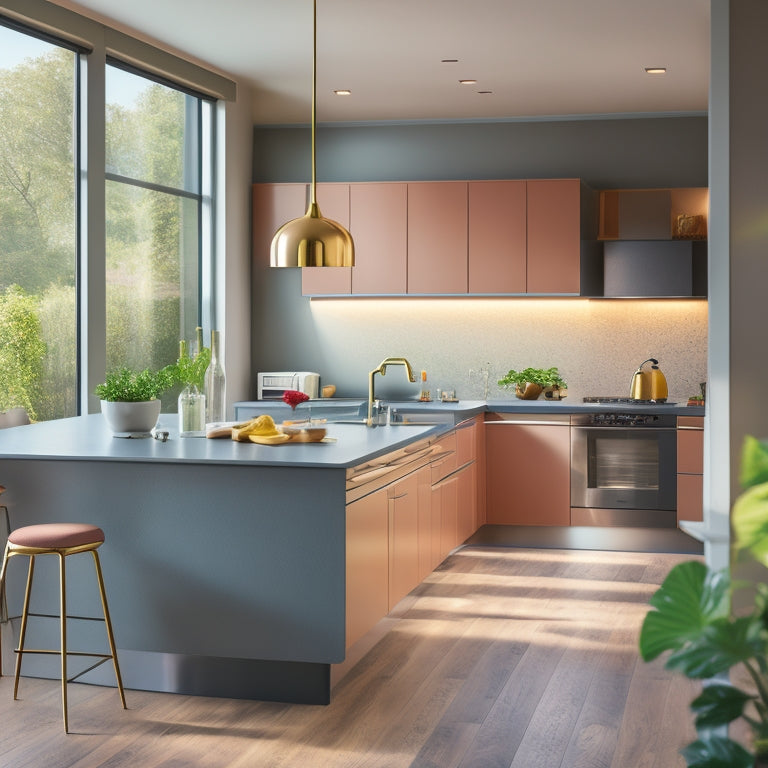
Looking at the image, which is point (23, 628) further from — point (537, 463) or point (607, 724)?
point (537, 463)

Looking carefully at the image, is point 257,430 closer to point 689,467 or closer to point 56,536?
point 56,536

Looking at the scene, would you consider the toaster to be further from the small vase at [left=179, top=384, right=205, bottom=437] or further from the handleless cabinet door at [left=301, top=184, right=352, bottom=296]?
the small vase at [left=179, top=384, right=205, bottom=437]

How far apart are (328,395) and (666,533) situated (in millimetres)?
2436

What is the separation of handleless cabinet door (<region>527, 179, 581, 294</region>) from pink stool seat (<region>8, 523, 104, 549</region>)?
13.5 feet

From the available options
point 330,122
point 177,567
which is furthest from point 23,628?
point 330,122

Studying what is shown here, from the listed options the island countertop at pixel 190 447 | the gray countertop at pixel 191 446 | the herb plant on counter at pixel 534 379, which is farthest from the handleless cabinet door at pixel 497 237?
the island countertop at pixel 190 447

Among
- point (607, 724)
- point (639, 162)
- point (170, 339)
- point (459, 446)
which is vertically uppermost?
point (639, 162)

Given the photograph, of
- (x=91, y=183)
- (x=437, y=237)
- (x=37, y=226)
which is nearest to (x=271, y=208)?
(x=437, y=237)

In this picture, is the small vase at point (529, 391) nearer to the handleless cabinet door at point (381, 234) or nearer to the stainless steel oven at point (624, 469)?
the stainless steel oven at point (624, 469)

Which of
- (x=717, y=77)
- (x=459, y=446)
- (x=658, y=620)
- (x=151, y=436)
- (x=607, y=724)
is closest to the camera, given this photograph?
(x=658, y=620)

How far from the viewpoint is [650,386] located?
7059 mm

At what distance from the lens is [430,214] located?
23.9 feet

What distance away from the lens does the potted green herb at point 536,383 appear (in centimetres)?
729

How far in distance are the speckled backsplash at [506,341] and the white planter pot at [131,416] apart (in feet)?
10.9
